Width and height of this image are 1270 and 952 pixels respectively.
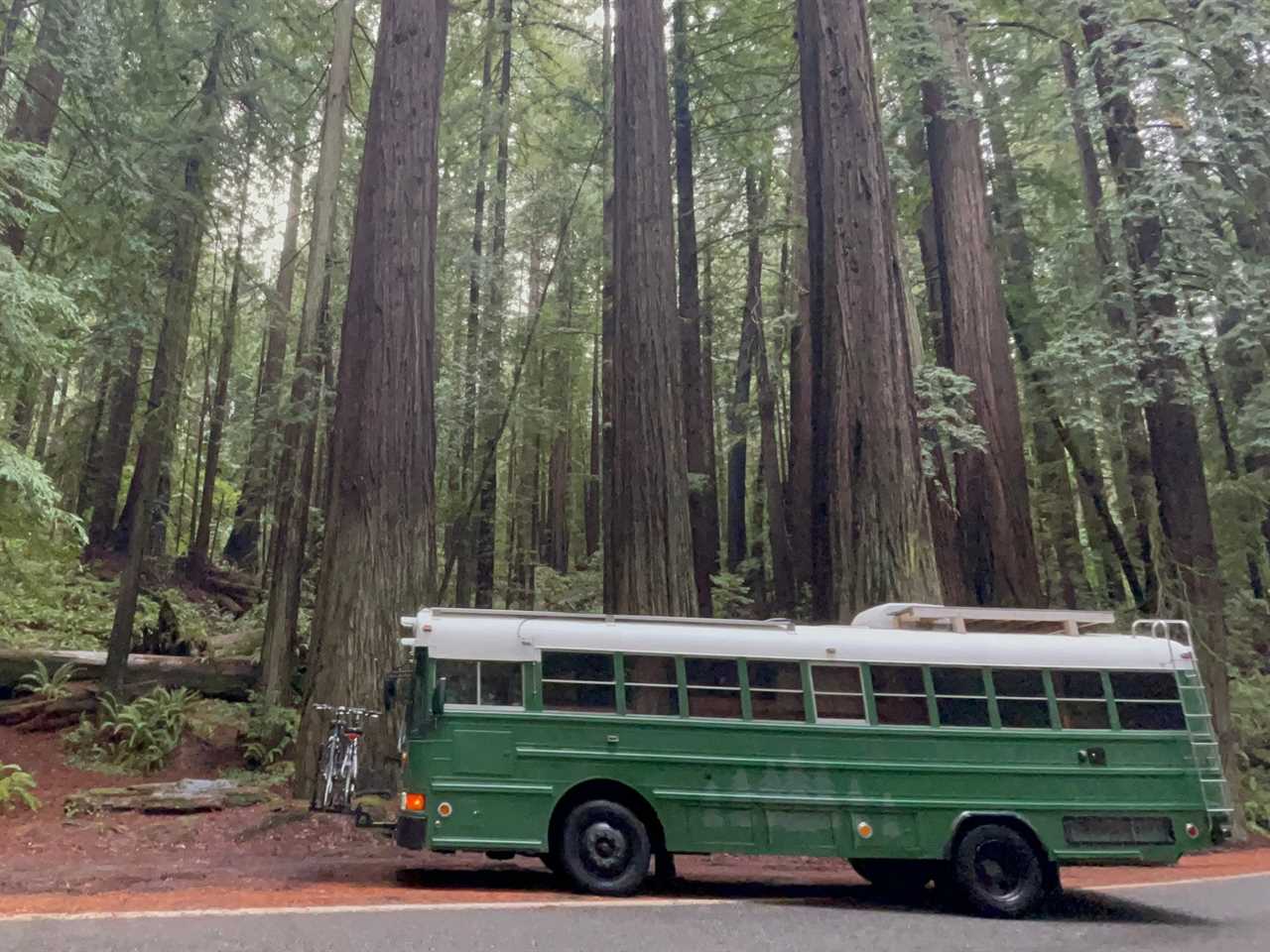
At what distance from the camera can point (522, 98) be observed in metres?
23.2

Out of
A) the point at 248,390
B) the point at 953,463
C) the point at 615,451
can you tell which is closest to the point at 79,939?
the point at 615,451

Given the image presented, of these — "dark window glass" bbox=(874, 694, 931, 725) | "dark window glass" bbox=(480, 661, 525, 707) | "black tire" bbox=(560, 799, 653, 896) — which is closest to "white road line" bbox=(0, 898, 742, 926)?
"black tire" bbox=(560, 799, 653, 896)

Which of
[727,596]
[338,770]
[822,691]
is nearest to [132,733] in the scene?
[338,770]

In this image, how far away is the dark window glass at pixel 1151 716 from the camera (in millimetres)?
8414

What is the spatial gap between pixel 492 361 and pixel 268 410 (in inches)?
246

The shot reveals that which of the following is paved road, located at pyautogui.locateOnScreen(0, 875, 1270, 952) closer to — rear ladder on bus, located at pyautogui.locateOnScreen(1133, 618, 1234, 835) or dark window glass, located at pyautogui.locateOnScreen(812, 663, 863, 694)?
rear ladder on bus, located at pyautogui.locateOnScreen(1133, 618, 1234, 835)

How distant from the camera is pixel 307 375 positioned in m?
14.8

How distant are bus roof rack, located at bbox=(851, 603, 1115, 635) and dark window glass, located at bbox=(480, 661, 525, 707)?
3236 mm

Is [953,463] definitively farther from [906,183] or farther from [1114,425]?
[906,183]

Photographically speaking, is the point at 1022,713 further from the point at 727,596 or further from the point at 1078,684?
the point at 727,596

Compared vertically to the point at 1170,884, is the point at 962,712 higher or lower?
higher

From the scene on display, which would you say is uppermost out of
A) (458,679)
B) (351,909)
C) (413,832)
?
(458,679)

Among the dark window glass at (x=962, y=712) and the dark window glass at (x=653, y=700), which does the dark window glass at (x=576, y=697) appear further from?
the dark window glass at (x=962, y=712)

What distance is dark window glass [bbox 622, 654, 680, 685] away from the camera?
811cm
